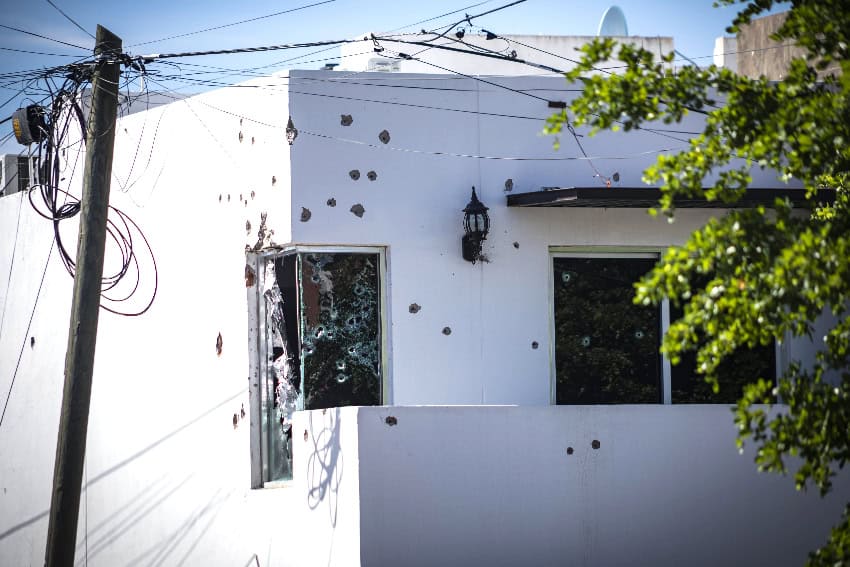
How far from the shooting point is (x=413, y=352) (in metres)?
12.2

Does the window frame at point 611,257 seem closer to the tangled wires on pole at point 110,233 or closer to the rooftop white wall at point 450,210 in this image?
the rooftop white wall at point 450,210


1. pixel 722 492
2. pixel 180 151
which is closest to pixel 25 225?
pixel 180 151

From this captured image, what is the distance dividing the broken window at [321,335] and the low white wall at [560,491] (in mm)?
1302

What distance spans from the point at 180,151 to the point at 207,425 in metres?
2.89

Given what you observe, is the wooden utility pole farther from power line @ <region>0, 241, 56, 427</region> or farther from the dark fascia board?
power line @ <region>0, 241, 56, 427</region>

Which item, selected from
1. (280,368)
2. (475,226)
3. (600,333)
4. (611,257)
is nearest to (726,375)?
(600,333)

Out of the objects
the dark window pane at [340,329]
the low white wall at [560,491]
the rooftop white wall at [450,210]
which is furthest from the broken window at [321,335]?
the low white wall at [560,491]

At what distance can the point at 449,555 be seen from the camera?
33.0 feet

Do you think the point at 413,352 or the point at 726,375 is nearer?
the point at 413,352

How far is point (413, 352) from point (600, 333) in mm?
1898

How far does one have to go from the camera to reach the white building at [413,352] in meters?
10.2

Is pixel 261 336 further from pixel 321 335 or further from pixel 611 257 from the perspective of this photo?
pixel 611 257

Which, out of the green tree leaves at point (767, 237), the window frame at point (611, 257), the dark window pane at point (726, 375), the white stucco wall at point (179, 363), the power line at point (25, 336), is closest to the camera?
the green tree leaves at point (767, 237)

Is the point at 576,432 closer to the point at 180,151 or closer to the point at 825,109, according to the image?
the point at 825,109
